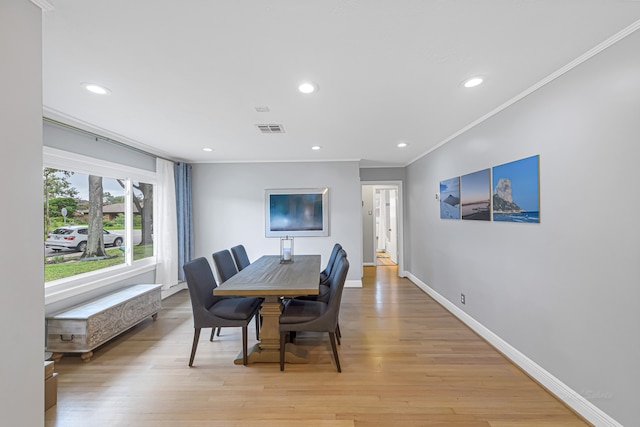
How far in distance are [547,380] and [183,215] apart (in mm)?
5187

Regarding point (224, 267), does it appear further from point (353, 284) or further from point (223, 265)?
point (353, 284)

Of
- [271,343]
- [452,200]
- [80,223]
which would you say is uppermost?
[452,200]

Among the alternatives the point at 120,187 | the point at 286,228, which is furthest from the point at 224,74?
the point at 286,228

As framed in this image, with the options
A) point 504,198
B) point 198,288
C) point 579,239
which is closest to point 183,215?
point 198,288

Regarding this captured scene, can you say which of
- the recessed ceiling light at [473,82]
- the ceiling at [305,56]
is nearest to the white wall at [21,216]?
the ceiling at [305,56]

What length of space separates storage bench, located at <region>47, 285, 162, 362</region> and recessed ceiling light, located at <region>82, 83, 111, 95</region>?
2083 mm

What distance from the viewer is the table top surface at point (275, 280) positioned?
2.17 meters

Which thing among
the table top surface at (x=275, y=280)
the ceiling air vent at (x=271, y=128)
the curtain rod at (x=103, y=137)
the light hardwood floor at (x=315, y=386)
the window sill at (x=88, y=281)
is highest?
the ceiling air vent at (x=271, y=128)

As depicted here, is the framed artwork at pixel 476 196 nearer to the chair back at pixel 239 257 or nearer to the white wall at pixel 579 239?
the white wall at pixel 579 239

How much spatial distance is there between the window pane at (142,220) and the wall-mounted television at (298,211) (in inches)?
76.8

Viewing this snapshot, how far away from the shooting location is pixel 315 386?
206 centimetres

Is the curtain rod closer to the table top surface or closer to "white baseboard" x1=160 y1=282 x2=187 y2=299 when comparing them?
"white baseboard" x1=160 y1=282 x2=187 y2=299

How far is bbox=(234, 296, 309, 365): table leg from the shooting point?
93.7 inches

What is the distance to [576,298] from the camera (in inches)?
69.7
